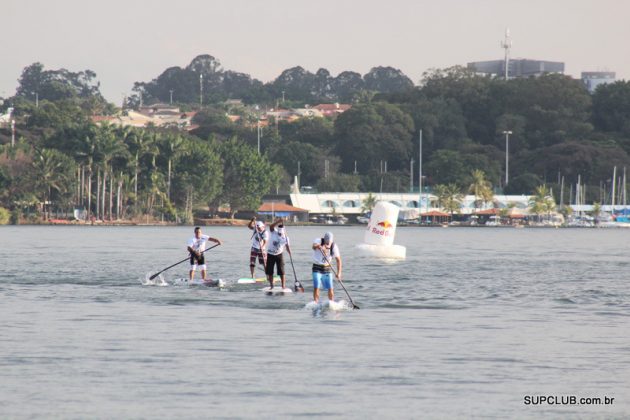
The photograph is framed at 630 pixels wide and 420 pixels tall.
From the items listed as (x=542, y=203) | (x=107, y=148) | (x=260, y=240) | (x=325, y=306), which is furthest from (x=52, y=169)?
(x=325, y=306)

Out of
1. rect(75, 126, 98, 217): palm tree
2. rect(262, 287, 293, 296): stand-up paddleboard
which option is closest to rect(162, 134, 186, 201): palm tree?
rect(75, 126, 98, 217): palm tree

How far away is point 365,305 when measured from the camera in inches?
1469

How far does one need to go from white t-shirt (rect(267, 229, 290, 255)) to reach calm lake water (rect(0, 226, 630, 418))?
1.61m

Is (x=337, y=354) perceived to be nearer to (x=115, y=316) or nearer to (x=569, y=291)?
(x=115, y=316)

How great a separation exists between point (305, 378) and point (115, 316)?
37.8ft

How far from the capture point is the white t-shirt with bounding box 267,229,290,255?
37812 mm

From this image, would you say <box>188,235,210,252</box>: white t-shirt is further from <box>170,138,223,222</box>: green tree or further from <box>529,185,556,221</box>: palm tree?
<box>529,185,556,221</box>: palm tree

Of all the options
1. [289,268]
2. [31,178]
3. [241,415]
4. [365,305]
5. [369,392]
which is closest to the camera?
[241,415]

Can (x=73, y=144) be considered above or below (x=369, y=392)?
above

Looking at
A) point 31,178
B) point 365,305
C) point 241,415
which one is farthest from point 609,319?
point 31,178

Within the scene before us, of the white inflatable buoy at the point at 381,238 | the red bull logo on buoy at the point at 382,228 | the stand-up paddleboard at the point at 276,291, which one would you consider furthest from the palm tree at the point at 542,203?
the stand-up paddleboard at the point at 276,291

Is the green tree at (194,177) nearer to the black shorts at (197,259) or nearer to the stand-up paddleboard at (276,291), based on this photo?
the black shorts at (197,259)

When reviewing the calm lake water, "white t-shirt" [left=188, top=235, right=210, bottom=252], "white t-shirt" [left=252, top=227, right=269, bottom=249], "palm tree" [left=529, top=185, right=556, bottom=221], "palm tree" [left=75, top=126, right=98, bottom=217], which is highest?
"palm tree" [left=75, top=126, right=98, bottom=217]

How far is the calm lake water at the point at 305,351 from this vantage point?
20016mm
